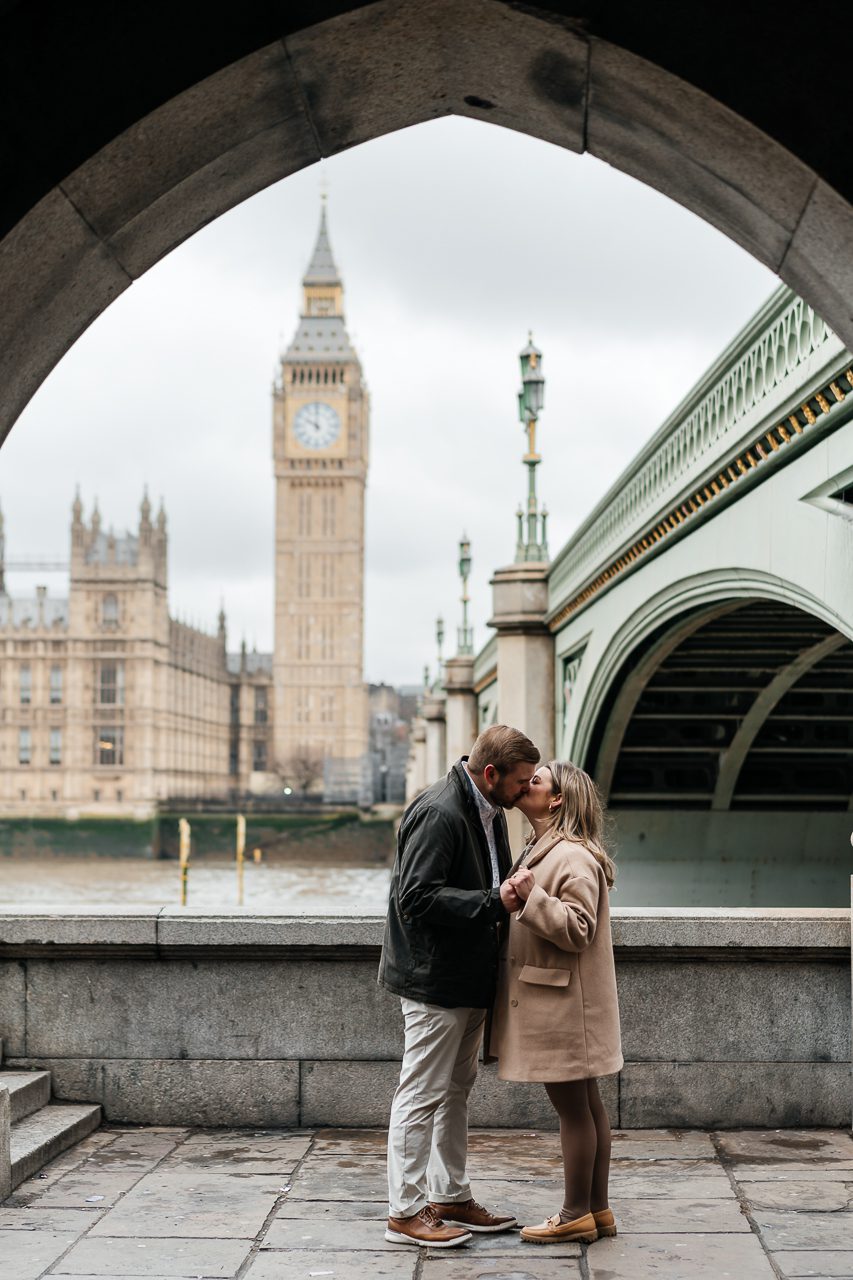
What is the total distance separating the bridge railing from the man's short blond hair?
3.28 m

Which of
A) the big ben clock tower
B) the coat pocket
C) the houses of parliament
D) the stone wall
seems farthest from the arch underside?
the big ben clock tower

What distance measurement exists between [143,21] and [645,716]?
55.8 ft

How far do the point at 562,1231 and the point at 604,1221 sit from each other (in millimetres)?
147

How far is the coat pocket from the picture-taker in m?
4.16

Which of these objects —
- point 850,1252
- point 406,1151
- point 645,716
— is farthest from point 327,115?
point 645,716

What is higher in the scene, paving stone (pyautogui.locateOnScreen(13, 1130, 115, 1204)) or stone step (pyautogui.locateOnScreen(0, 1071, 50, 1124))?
stone step (pyautogui.locateOnScreen(0, 1071, 50, 1124))

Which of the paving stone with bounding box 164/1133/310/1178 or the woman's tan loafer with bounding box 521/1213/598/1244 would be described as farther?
the paving stone with bounding box 164/1133/310/1178

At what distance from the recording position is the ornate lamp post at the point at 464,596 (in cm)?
3569

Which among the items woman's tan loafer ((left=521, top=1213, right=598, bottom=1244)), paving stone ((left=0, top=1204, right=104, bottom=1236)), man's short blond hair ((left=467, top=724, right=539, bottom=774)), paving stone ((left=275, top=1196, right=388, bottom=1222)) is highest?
man's short blond hair ((left=467, top=724, right=539, bottom=774))

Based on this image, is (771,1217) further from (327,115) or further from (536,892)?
(327,115)

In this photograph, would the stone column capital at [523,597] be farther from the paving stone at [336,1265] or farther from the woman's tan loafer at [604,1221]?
the paving stone at [336,1265]

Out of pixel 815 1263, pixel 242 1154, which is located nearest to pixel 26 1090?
pixel 242 1154

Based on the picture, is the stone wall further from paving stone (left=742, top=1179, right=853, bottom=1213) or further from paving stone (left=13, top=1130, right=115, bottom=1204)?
paving stone (left=742, top=1179, right=853, bottom=1213)

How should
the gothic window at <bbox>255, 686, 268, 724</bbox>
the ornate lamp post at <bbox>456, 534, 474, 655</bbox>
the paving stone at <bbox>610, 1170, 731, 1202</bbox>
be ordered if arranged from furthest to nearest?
the gothic window at <bbox>255, 686, 268, 724</bbox>, the ornate lamp post at <bbox>456, 534, 474, 655</bbox>, the paving stone at <bbox>610, 1170, 731, 1202</bbox>
